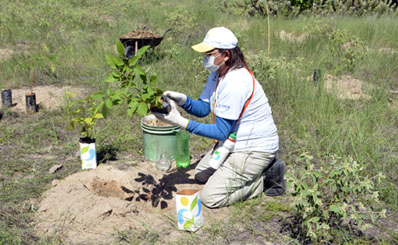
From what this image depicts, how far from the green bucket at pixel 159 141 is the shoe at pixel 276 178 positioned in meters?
1.09

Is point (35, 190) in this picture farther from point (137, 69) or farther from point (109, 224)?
point (137, 69)

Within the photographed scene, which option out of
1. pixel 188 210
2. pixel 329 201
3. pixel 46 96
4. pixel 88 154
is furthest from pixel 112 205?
pixel 46 96

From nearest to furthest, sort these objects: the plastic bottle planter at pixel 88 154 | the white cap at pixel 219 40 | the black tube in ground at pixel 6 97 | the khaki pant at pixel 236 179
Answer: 1. the white cap at pixel 219 40
2. the khaki pant at pixel 236 179
3. the plastic bottle planter at pixel 88 154
4. the black tube in ground at pixel 6 97

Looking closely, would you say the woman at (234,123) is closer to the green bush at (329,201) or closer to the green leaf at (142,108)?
the green leaf at (142,108)

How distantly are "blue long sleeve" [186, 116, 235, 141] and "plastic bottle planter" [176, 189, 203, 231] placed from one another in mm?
491

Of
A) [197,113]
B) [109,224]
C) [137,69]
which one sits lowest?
[109,224]

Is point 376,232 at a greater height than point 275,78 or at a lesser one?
lesser

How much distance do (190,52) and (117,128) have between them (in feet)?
9.45

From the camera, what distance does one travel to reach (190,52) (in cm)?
726

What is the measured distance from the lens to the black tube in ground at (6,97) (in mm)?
5379

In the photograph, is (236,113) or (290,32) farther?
(290,32)

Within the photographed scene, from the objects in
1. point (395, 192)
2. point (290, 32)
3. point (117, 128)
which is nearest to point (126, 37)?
point (117, 128)

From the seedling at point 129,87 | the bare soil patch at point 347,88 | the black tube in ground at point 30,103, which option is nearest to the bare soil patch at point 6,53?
the black tube in ground at point 30,103

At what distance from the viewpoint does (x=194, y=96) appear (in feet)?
18.4
